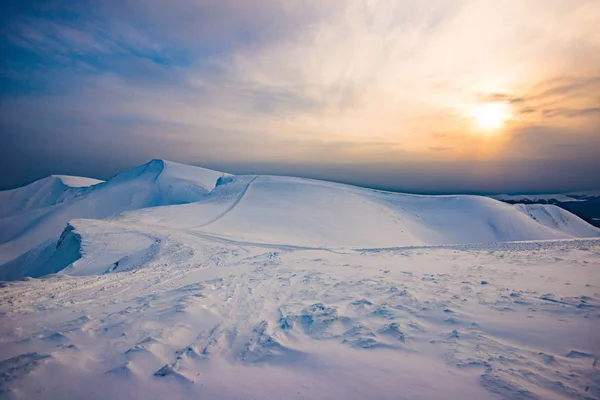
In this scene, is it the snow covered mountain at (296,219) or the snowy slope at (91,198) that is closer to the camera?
the snow covered mountain at (296,219)

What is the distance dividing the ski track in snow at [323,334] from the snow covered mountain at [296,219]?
35.6ft

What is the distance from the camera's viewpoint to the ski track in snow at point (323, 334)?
3676 millimetres

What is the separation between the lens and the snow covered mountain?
23234 mm

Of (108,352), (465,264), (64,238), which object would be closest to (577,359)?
(465,264)

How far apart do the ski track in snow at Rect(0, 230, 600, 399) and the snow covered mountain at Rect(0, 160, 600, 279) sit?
10.8 m

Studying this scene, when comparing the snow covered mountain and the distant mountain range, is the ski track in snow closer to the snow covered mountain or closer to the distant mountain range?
the snow covered mountain

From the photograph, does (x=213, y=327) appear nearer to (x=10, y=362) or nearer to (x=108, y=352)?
(x=108, y=352)

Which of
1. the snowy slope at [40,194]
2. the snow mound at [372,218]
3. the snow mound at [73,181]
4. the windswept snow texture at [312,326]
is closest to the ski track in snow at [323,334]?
the windswept snow texture at [312,326]

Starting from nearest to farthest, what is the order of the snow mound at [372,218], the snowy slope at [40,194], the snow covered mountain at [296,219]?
the snow covered mountain at [296,219], the snow mound at [372,218], the snowy slope at [40,194]

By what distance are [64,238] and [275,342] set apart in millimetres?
23050

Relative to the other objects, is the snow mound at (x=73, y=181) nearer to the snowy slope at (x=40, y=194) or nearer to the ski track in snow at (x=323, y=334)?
the snowy slope at (x=40, y=194)

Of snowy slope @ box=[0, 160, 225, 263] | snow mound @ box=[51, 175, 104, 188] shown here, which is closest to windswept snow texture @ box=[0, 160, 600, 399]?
snowy slope @ box=[0, 160, 225, 263]

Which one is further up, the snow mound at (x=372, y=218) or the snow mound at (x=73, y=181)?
the snow mound at (x=372, y=218)

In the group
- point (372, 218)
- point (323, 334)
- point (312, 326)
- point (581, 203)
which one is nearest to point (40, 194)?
point (372, 218)
